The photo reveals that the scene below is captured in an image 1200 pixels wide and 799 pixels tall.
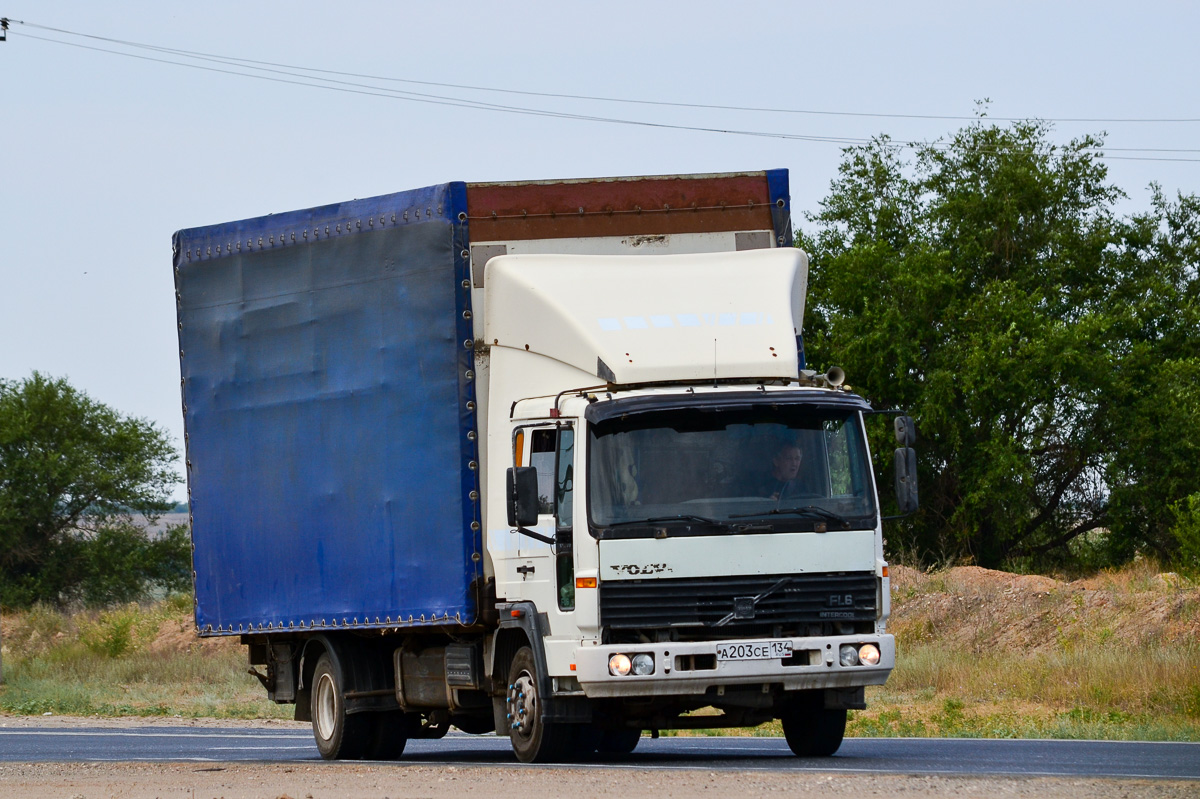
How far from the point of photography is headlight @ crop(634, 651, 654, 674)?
41.1 feet

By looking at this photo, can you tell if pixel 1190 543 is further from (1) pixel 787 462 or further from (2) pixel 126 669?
(1) pixel 787 462

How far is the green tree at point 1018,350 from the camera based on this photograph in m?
40.6

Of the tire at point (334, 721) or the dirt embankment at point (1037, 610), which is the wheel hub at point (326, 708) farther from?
the dirt embankment at point (1037, 610)

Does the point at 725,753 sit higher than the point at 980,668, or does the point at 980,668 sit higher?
the point at 725,753

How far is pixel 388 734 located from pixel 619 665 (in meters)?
4.58

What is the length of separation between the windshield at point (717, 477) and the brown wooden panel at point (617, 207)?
221cm

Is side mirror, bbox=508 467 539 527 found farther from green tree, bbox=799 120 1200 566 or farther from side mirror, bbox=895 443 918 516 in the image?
green tree, bbox=799 120 1200 566

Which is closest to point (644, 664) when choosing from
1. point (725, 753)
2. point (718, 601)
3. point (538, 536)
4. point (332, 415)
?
point (718, 601)

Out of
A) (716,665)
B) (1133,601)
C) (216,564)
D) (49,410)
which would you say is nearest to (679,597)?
(716,665)

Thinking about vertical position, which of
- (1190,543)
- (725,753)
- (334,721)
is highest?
(1190,543)

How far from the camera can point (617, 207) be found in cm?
1453

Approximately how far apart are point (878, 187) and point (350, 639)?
33.7m

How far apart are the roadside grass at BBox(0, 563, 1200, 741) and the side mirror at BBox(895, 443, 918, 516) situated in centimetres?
474

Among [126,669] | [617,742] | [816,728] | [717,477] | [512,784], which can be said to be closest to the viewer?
[512,784]
